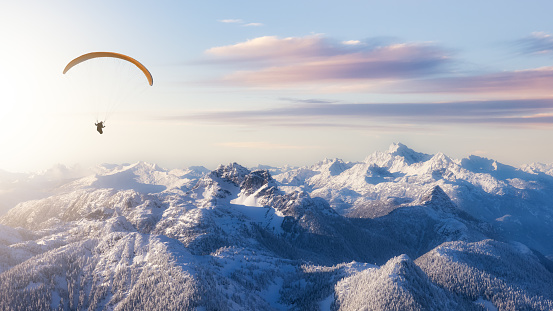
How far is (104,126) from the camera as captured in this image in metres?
137

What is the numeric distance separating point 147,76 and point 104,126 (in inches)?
803

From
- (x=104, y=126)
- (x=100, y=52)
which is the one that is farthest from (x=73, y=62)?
(x=104, y=126)

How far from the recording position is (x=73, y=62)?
134 meters

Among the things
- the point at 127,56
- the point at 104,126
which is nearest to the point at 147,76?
the point at 127,56

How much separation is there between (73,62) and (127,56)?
16.2 metres

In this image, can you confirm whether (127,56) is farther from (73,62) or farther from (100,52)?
(73,62)

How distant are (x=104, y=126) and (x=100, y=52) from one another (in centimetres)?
2232

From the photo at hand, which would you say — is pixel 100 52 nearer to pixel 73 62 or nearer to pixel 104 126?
pixel 73 62

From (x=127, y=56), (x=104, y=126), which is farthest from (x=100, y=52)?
(x=104, y=126)

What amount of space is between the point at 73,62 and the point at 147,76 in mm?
21771

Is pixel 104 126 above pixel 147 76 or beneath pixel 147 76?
beneath

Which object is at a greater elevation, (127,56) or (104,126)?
(127,56)

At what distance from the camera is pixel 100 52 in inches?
5236

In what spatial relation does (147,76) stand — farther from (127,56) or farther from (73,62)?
(73,62)
